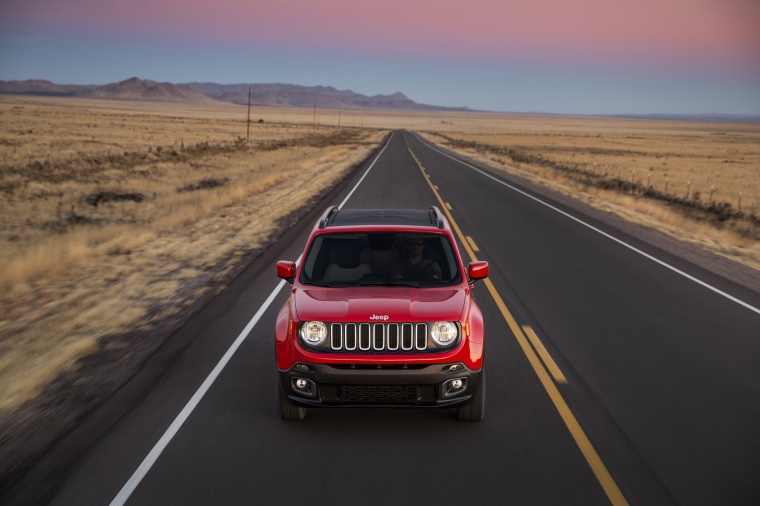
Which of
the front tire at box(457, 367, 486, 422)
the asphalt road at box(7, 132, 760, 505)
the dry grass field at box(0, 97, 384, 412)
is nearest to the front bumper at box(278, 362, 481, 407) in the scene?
the front tire at box(457, 367, 486, 422)

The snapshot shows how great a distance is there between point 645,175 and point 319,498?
47.9 meters

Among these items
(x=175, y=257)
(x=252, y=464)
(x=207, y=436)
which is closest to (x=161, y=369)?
(x=207, y=436)

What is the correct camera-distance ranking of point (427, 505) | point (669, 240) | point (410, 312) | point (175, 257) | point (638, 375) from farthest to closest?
point (669, 240) → point (175, 257) → point (638, 375) → point (410, 312) → point (427, 505)

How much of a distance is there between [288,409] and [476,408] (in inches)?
61.5

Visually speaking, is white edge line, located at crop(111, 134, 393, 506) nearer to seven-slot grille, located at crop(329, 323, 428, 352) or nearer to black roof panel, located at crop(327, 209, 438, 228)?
seven-slot grille, located at crop(329, 323, 428, 352)

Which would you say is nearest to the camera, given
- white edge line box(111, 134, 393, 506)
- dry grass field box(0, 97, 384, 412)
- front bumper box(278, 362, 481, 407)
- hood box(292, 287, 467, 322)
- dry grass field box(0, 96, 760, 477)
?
white edge line box(111, 134, 393, 506)

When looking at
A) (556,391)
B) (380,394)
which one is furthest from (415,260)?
(556,391)

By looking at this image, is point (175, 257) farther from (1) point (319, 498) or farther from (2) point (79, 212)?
(1) point (319, 498)

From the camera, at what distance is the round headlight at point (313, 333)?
5402mm

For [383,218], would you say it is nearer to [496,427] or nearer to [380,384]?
[380,384]

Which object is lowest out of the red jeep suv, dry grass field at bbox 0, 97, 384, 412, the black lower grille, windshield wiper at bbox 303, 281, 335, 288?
dry grass field at bbox 0, 97, 384, 412

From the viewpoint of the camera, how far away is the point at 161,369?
7.11m

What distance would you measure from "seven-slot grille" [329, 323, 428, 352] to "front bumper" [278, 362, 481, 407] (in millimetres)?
152

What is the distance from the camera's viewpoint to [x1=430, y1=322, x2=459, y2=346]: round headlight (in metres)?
5.42
